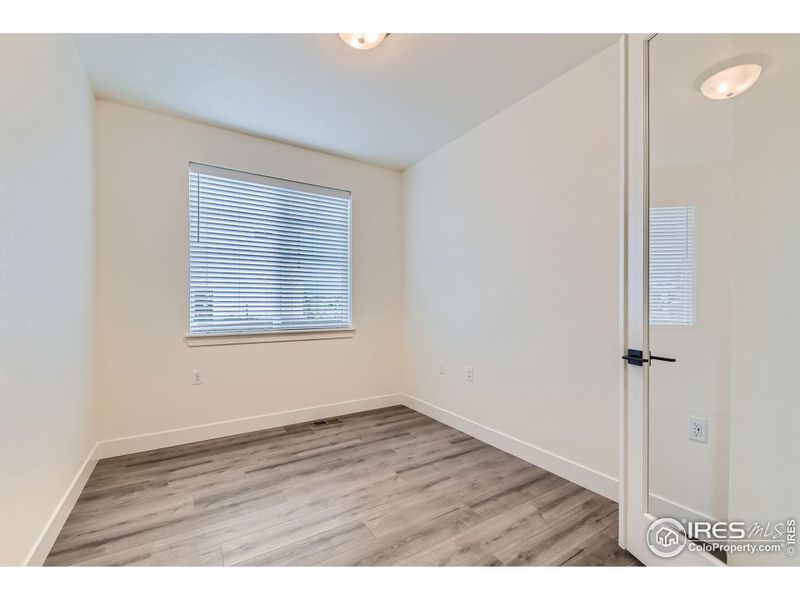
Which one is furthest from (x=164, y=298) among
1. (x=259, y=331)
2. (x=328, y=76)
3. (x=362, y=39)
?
(x=362, y=39)

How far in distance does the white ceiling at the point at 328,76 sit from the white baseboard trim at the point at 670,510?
230 cm

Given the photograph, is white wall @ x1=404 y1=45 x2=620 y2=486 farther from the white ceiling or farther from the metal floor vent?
the metal floor vent

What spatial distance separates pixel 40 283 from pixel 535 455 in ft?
9.43

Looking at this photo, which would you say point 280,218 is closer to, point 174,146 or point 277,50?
point 174,146

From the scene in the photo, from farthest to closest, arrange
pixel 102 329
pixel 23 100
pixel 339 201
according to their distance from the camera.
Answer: pixel 339 201, pixel 102 329, pixel 23 100

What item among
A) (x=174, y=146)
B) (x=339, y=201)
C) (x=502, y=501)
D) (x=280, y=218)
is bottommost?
(x=502, y=501)

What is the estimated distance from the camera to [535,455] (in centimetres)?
234

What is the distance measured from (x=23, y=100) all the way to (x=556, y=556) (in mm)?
2856

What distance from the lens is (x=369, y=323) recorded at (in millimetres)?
3598

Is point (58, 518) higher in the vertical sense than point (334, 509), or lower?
higher

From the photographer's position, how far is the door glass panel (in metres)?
1.14

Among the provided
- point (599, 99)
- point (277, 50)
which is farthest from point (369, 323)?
point (599, 99)

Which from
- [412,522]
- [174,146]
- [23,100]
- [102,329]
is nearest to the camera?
[23,100]

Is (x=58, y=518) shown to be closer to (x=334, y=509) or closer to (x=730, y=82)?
(x=334, y=509)
